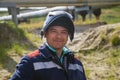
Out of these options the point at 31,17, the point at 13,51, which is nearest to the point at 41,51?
the point at 13,51

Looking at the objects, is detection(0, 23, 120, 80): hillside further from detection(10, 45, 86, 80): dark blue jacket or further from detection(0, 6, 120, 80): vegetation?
detection(10, 45, 86, 80): dark blue jacket

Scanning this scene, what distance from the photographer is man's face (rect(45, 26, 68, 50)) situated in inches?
107

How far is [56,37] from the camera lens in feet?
8.96

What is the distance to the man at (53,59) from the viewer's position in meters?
2.61

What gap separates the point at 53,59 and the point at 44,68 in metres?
0.11

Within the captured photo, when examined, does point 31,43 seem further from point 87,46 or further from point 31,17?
point 31,17

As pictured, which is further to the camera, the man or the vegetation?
the vegetation

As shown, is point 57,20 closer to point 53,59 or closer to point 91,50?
point 53,59

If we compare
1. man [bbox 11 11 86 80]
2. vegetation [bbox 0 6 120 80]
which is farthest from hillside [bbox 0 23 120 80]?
man [bbox 11 11 86 80]

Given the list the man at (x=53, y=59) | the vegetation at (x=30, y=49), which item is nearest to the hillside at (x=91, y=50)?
the vegetation at (x=30, y=49)

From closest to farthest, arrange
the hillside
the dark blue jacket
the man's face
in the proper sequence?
the dark blue jacket
the man's face
the hillside

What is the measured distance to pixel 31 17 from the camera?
28.9 metres

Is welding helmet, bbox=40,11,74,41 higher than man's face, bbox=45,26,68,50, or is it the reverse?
welding helmet, bbox=40,11,74,41

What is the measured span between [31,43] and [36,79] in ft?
22.2
